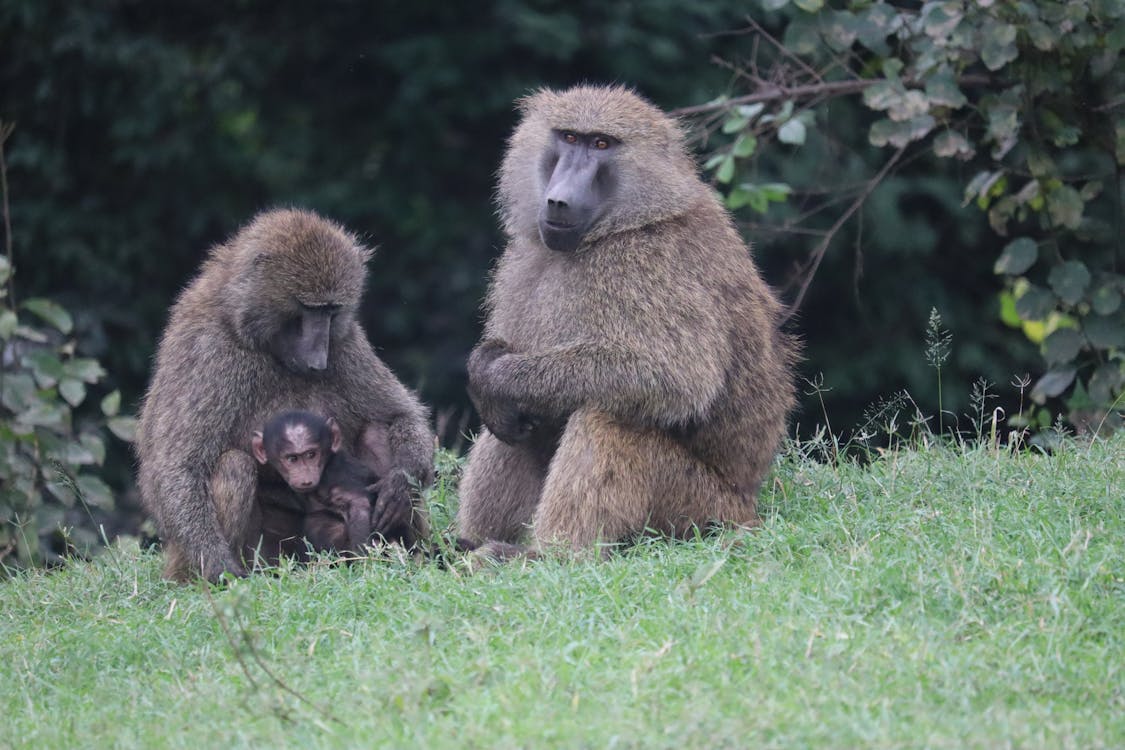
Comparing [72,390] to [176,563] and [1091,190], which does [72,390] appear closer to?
[176,563]

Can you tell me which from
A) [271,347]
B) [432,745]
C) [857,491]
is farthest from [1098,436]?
[432,745]

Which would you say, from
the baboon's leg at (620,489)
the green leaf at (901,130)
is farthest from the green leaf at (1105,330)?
the baboon's leg at (620,489)

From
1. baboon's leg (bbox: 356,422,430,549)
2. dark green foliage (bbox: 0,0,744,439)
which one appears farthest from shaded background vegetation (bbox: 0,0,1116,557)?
baboon's leg (bbox: 356,422,430,549)

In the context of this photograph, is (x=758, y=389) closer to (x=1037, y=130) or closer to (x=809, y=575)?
(x=809, y=575)

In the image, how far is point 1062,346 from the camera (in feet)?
19.4

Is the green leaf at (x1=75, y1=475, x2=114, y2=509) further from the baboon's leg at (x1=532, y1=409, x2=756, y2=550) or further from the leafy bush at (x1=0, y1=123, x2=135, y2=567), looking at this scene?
the baboon's leg at (x1=532, y1=409, x2=756, y2=550)

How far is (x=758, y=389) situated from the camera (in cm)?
502

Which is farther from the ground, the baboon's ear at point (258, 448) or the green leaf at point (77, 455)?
the baboon's ear at point (258, 448)

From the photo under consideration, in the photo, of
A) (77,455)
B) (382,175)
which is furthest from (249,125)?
(77,455)

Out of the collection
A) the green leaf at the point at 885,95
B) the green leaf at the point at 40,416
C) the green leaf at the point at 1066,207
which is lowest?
the green leaf at the point at 40,416

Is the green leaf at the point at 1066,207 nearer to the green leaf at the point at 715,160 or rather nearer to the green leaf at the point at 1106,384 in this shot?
the green leaf at the point at 1106,384

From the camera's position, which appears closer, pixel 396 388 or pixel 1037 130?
pixel 396 388

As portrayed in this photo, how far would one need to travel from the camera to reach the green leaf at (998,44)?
5559mm

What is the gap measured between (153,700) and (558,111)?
2283mm
